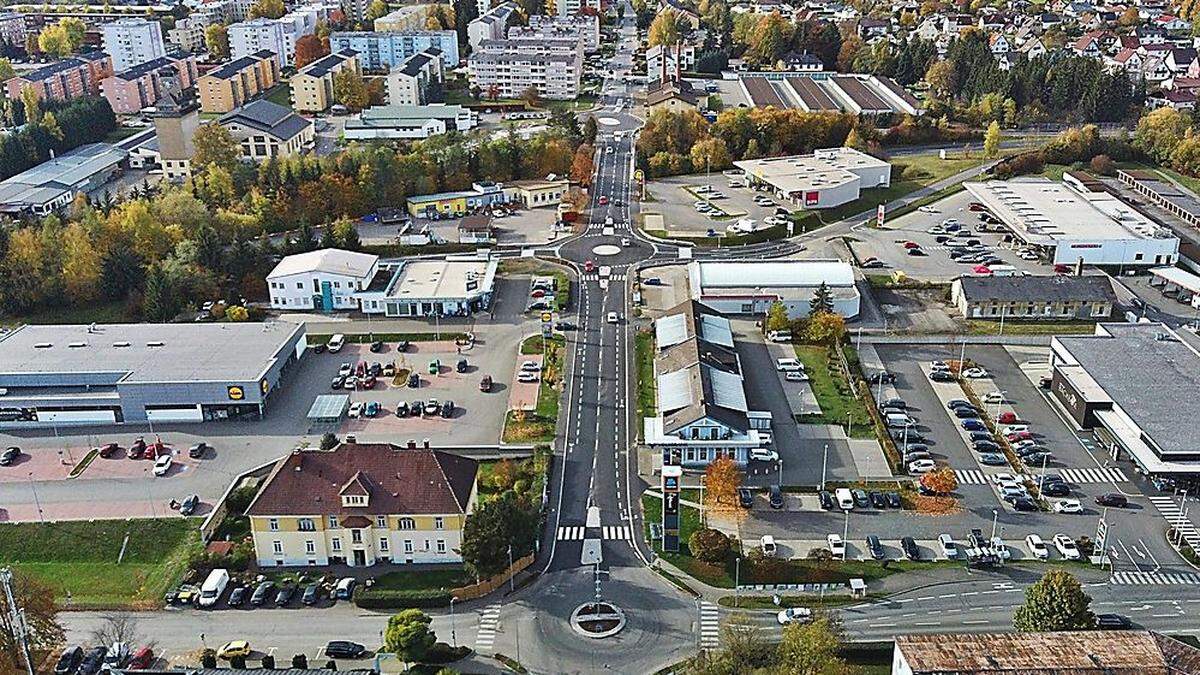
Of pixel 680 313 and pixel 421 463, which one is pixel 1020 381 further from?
pixel 421 463

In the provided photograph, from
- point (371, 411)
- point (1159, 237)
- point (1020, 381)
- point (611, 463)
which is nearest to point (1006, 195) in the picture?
point (1159, 237)

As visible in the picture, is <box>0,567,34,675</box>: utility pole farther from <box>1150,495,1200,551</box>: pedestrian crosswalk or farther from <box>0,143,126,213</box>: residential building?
<box>0,143,126,213</box>: residential building

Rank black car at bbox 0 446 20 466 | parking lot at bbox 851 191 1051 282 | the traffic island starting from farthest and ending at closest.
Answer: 1. parking lot at bbox 851 191 1051 282
2. black car at bbox 0 446 20 466
3. the traffic island

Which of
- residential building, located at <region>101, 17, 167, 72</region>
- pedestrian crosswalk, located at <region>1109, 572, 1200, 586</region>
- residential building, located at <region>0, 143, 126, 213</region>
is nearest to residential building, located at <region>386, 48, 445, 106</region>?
residential building, located at <region>0, 143, 126, 213</region>

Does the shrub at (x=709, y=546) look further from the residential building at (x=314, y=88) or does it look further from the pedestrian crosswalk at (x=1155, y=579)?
the residential building at (x=314, y=88)

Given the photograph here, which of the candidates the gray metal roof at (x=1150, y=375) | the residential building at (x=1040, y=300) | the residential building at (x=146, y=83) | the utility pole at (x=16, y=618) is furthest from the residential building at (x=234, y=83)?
the gray metal roof at (x=1150, y=375)
